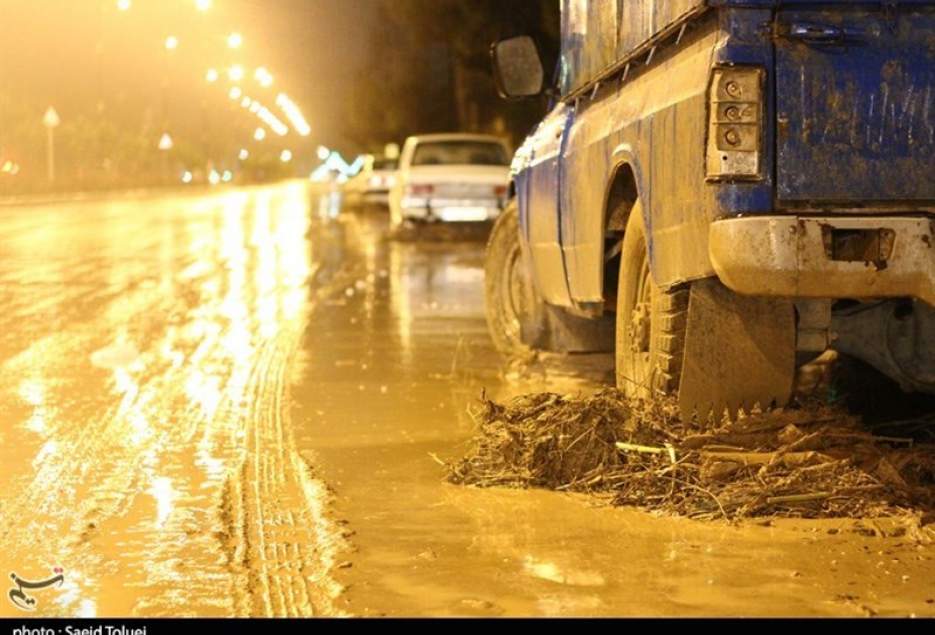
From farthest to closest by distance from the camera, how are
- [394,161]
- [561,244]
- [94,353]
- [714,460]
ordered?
[394,161] < [94,353] < [561,244] < [714,460]

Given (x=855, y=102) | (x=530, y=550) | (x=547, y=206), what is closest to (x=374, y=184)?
(x=547, y=206)

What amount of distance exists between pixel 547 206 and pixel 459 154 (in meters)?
17.8

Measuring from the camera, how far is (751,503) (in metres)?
6.48

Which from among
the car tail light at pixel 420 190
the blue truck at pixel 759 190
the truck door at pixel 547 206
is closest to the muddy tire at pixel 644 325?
the blue truck at pixel 759 190

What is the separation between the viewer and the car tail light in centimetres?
2659

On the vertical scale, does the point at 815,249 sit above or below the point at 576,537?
above

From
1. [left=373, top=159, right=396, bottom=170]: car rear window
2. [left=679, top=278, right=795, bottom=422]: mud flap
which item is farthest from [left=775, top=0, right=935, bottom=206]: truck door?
[left=373, top=159, right=396, bottom=170]: car rear window

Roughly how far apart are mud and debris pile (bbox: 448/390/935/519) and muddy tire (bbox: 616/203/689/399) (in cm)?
20

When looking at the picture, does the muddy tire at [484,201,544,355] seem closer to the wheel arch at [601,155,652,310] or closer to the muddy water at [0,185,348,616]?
the muddy water at [0,185,348,616]

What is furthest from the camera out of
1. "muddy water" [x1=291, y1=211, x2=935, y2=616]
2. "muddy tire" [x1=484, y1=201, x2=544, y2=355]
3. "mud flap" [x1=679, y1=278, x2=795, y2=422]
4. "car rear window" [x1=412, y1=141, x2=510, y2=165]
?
"car rear window" [x1=412, y1=141, x2=510, y2=165]

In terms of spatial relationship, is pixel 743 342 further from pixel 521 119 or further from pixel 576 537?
pixel 521 119

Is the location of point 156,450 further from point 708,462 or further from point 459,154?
point 459,154

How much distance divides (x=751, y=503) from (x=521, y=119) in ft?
103

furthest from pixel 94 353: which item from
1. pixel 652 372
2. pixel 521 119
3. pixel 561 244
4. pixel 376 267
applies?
pixel 521 119
